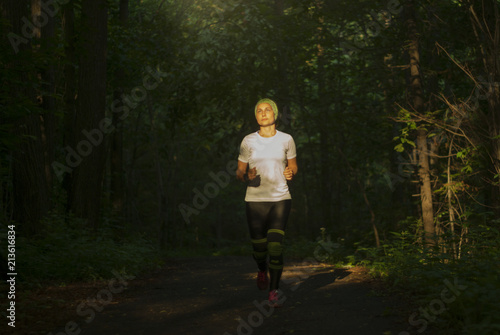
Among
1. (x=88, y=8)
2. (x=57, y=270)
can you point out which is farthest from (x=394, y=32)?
(x=57, y=270)

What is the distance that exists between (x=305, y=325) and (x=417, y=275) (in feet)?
6.19

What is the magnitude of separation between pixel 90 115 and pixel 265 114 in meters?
6.42

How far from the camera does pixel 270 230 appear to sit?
717 centimetres

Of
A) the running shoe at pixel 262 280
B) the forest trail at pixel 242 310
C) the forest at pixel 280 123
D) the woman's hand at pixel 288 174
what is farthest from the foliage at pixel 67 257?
the woman's hand at pixel 288 174

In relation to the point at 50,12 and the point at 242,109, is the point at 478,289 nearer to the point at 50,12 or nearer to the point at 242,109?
the point at 50,12

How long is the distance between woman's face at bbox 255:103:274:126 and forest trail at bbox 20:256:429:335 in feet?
7.82

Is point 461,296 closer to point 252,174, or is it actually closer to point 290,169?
point 290,169

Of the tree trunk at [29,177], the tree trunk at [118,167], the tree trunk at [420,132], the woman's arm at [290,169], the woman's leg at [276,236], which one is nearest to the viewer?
the woman's leg at [276,236]

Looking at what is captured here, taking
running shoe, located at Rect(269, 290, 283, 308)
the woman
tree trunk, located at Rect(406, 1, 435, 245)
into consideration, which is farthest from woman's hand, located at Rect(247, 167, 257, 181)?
tree trunk, located at Rect(406, 1, 435, 245)

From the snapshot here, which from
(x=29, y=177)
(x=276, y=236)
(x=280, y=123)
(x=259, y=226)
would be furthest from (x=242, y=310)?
(x=280, y=123)

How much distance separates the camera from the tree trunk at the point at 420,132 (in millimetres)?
10680

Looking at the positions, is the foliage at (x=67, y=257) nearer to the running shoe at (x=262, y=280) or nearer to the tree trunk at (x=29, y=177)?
the tree trunk at (x=29, y=177)

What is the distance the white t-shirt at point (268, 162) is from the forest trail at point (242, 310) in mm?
1428

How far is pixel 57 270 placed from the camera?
9.52 m
